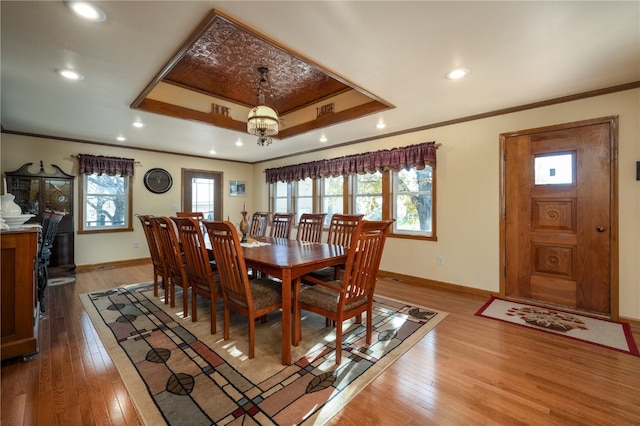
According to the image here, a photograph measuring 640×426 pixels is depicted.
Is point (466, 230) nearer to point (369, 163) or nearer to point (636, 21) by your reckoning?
point (369, 163)

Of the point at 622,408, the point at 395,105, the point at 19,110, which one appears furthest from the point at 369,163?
the point at 19,110

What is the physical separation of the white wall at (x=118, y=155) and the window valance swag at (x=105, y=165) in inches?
6.8

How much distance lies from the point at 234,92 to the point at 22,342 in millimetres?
3207

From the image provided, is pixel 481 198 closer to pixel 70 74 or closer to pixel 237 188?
pixel 70 74

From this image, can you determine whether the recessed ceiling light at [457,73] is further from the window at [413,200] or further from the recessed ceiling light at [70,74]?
the recessed ceiling light at [70,74]

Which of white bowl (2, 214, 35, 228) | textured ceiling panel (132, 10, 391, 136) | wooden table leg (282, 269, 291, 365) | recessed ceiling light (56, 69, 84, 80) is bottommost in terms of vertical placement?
wooden table leg (282, 269, 291, 365)

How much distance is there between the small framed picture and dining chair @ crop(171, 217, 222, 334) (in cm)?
421

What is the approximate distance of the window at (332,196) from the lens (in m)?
5.27

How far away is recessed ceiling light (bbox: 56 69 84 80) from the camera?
238 centimetres

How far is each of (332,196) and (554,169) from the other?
338 centimetres

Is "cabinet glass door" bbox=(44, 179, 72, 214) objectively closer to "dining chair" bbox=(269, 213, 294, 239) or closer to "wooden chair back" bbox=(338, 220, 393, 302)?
"dining chair" bbox=(269, 213, 294, 239)

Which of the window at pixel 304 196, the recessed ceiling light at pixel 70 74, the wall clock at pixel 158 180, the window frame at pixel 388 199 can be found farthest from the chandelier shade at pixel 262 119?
the wall clock at pixel 158 180

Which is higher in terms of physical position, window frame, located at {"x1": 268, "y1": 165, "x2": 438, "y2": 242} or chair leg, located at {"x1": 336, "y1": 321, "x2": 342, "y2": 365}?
window frame, located at {"x1": 268, "y1": 165, "x2": 438, "y2": 242}

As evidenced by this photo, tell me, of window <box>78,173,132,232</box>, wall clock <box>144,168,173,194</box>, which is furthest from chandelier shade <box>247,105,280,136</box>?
window <box>78,173,132,232</box>
